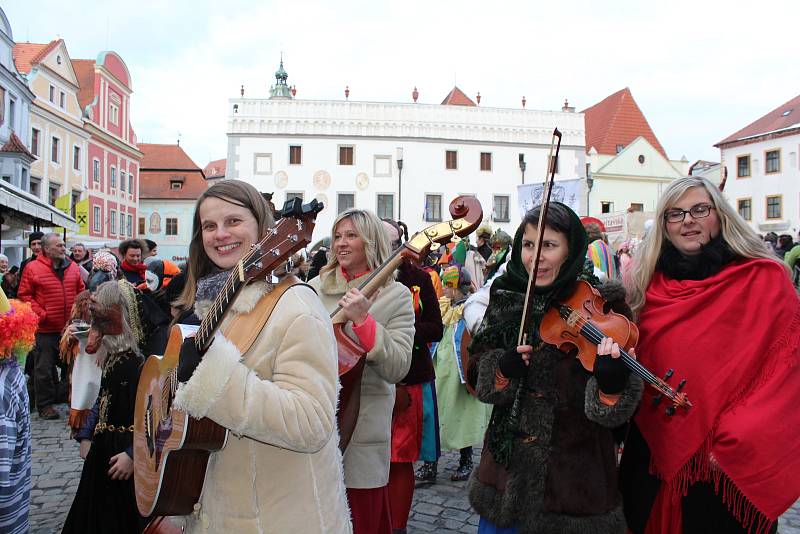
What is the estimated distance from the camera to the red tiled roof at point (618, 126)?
147 ft

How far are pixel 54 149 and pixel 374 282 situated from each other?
3670 centimetres

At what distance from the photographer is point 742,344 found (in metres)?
2.29

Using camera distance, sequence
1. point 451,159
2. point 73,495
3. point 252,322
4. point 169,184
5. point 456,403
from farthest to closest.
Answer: point 169,184 < point 451,159 < point 456,403 < point 73,495 < point 252,322

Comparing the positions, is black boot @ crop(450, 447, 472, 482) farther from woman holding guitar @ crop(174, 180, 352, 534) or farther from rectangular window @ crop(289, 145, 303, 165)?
rectangular window @ crop(289, 145, 303, 165)

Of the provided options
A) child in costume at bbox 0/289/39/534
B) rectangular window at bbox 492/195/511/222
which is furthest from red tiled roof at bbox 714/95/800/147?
child in costume at bbox 0/289/39/534

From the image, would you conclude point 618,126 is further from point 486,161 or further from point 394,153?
point 394,153

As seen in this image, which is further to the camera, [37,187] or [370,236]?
[37,187]

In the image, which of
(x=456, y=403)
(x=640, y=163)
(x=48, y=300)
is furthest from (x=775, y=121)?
(x=48, y=300)

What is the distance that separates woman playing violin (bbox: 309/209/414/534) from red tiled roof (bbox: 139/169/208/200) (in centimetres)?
5222

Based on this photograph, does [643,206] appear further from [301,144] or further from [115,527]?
[115,527]

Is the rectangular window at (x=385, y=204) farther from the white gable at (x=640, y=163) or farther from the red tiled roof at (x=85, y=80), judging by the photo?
the red tiled roof at (x=85, y=80)

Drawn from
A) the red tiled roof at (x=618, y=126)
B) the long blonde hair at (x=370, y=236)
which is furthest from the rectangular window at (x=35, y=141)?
the red tiled roof at (x=618, y=126)

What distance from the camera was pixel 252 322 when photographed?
1.62m

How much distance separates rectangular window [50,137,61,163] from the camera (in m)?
33.0
